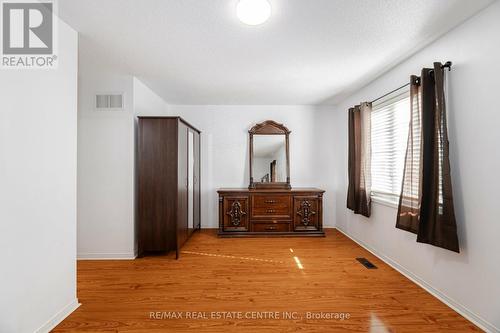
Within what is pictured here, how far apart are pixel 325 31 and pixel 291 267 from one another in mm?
2532

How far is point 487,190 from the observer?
1.79 metres

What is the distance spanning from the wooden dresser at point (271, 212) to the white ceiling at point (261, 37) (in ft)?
6.13

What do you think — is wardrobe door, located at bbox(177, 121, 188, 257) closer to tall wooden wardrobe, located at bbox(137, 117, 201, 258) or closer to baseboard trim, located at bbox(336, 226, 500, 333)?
tall wooden wardrobe, located at bbox(137, 117, 201, 258)

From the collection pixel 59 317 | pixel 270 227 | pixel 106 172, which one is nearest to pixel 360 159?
pixel 270 227

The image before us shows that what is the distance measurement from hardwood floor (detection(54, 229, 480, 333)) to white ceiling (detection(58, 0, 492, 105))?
2398mm

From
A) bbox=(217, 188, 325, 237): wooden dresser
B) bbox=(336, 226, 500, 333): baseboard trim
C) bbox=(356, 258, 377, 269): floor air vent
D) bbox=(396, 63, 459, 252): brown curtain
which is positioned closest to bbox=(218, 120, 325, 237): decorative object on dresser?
bbox=(217, 188, 325, 237): wooden dresser

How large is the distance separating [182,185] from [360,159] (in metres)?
2.61

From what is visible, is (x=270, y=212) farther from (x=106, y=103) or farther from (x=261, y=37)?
(x=106, y=103)

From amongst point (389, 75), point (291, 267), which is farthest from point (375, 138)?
point (291, 267)

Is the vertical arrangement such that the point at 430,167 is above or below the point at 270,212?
above

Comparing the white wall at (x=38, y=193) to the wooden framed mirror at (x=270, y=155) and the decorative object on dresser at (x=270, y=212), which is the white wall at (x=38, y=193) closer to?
the decorative object on dresser at (x=270, y=212)

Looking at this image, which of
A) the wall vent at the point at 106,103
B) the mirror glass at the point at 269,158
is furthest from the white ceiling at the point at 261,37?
the mirror glass at the point at 269,158

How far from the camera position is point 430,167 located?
7.13 ft

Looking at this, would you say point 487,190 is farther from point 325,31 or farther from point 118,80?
point 118,80
